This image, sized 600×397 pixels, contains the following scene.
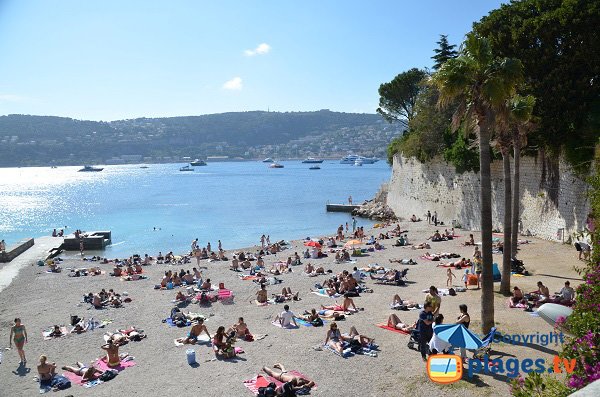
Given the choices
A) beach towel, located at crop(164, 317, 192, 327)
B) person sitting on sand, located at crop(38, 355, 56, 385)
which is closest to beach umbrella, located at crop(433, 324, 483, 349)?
beach towel, located at crop(164, 317, 192, 327)

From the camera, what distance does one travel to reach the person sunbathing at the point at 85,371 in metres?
11.6

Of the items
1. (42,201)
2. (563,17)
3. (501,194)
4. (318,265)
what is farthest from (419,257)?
(42,201)

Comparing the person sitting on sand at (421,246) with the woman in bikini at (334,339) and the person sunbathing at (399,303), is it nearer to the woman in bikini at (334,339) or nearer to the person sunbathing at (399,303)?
the person sunbathing at (399,303)

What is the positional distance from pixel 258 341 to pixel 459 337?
602 cm

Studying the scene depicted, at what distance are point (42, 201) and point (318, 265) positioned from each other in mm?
90774

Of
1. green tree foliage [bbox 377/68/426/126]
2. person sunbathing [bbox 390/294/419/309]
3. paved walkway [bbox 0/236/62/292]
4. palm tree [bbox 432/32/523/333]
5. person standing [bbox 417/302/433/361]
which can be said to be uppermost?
green tree foliage [bbox 377/68/426/126]

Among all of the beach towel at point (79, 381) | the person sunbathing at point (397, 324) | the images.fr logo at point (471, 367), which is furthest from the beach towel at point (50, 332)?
the images.fr logo at point (471, 367)

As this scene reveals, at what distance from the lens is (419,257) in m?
25.2

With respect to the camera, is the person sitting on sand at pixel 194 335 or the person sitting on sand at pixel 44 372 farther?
the person sitting on sand at pixel 194 335

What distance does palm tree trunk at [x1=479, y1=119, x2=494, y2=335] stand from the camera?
443 inches

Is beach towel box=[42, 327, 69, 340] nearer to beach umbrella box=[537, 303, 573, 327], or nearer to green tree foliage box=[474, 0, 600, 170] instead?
beach umbrella box=[537, 303, 573, 327]

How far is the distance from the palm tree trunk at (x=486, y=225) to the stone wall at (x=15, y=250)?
32.2 m

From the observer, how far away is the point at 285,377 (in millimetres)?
10227

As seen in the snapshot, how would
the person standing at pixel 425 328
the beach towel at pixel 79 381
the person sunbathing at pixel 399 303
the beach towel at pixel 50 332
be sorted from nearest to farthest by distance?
the person standing at pixel 425 328
the beach towel at pixel 79 381
the person sunbathing at pixel 399 303
the beach towel at pixel 50 332
